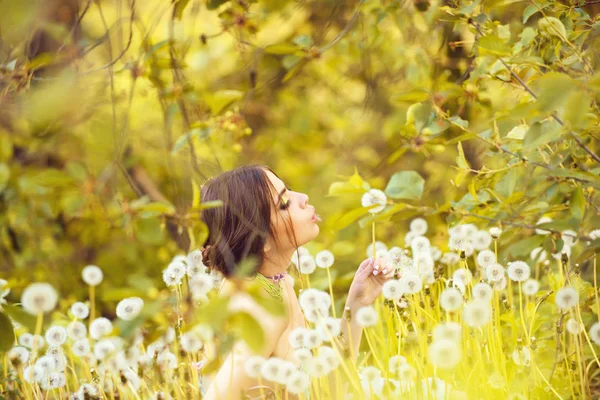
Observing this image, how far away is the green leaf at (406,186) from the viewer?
1208mm

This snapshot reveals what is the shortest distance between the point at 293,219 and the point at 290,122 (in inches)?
97.3

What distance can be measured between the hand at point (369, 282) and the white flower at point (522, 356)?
0.31 metres

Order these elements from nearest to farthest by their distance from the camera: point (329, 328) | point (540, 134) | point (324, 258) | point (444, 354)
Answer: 1. point (444, 354)
2. point (540, 134)
3. point (329, 328)
4. point (324, 258)

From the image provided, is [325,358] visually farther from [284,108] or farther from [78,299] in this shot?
[284,108]

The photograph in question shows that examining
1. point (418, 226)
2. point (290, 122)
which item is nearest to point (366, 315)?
point (418, 226)

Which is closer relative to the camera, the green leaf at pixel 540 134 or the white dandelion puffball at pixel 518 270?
the green leaf at pixel 540 134

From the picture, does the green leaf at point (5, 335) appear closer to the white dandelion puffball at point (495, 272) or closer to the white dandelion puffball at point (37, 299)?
the white dandelion puffball at point (37, 299)

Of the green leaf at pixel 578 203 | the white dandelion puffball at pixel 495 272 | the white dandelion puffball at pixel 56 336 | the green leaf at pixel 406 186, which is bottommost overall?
the white dandelion puffball at pixel 495 272

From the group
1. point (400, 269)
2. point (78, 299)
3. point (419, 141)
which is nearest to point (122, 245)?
point (78, 299)

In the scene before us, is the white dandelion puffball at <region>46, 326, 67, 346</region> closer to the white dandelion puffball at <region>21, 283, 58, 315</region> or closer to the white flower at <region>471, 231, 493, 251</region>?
the white dandelion puffball at <region>21, 283, 58, 315</region>

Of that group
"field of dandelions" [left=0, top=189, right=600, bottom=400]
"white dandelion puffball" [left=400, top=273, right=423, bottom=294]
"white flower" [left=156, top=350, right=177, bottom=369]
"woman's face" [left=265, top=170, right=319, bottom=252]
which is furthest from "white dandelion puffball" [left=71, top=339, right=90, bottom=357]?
"white dandelion puffball" [left=400, top=273, right=423, bottom=294]

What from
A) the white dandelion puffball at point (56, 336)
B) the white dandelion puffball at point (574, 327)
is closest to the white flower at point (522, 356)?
the white dandelion puffball at point (574, 327)

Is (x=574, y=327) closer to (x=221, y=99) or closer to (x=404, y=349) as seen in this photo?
(x=404, y=349)

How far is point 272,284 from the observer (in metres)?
1.51
